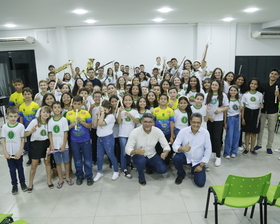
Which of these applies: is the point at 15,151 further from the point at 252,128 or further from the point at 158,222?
the point at 252,128

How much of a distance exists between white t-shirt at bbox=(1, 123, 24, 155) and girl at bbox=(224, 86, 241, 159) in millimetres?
3390

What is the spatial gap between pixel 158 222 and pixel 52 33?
8.54m

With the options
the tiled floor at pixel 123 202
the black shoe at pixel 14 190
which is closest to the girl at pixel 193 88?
the tiled floor at pixel 123 202

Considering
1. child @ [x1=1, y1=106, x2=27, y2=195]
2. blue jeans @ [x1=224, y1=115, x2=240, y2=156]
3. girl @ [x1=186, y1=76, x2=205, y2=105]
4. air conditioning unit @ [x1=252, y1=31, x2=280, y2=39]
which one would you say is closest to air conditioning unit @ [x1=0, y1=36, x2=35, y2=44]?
child @ [x1=1, y1=106, x2=27, y2=195]

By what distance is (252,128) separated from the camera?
4.21m

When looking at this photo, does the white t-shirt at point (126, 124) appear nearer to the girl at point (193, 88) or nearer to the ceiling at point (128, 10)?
the girl at point (193, 88)

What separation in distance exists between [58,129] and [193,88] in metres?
2.52

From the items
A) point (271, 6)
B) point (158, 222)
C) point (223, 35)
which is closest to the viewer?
point (158, 222)

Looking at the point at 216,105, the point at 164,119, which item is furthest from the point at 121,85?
the point at 216,105

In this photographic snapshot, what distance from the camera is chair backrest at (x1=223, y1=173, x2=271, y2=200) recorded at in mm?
2074

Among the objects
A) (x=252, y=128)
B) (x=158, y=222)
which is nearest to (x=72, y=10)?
(x=252, y=128)

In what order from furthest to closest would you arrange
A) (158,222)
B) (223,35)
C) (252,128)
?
(223,35) < (252,128) < (158,222)

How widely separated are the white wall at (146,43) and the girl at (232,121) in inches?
196

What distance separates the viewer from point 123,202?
2877 millimetres
